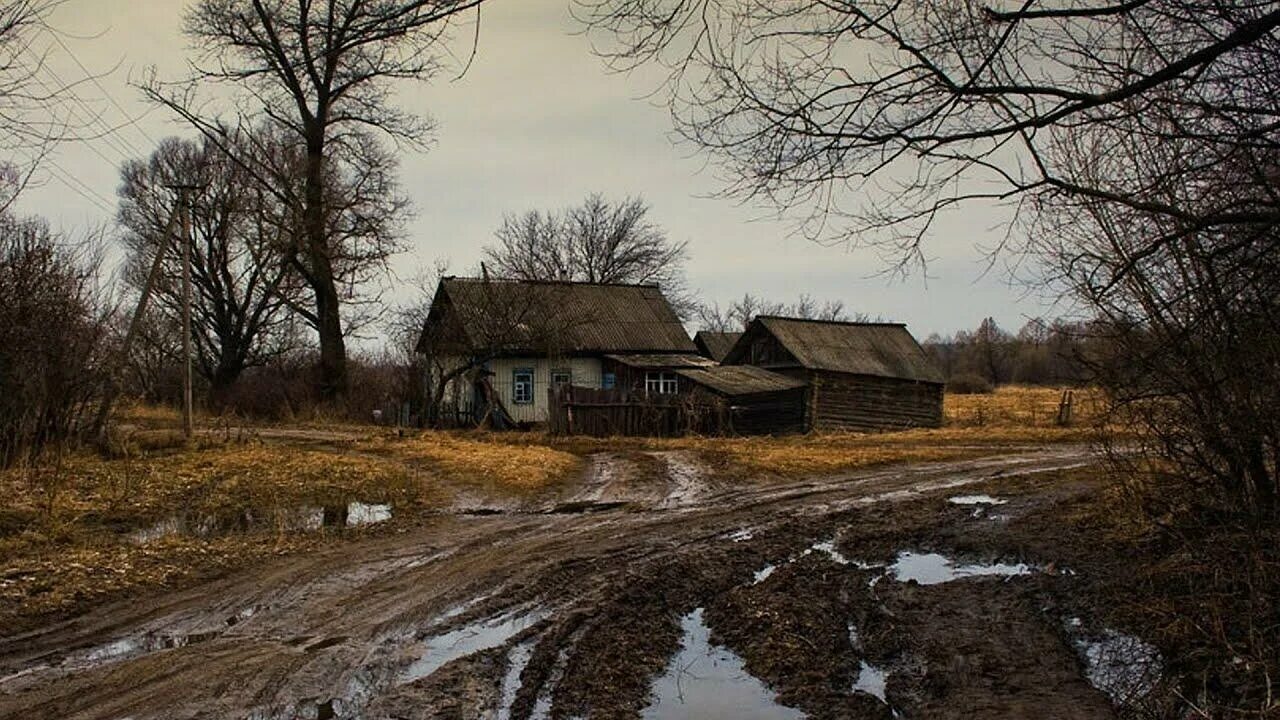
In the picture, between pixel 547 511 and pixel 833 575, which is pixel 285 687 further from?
pixel 547 511

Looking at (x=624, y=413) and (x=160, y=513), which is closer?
(x=160, y=513)

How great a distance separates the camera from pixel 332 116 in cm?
3033

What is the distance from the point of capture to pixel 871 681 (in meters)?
5.85

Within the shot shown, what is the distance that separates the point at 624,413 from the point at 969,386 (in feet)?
137

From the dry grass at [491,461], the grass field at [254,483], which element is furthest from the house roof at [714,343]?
the dry grass at [491,461]

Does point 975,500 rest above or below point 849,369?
below

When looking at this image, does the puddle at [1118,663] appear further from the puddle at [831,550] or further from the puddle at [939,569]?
the puddle at [831,550]

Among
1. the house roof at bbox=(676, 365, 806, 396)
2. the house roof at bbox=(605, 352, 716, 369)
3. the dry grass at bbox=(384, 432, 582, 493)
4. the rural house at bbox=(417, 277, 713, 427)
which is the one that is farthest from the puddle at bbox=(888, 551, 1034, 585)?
the house roof at bbox=(605, 352, 716, 369)

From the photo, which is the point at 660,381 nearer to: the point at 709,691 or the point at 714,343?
the point at 714,343

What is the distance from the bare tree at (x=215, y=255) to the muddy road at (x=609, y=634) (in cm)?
3037

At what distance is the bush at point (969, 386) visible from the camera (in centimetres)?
6178

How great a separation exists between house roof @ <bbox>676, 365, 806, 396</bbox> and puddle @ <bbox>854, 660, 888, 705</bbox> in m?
22.3

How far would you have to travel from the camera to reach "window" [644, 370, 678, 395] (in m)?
35.7

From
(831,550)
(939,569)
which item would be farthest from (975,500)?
(939,569)
